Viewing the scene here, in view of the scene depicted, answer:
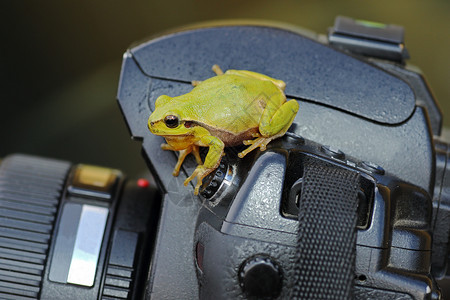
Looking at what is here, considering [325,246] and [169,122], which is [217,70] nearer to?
[169,122]

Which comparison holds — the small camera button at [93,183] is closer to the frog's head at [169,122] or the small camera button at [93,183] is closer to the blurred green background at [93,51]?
the frog's head at [169,122]

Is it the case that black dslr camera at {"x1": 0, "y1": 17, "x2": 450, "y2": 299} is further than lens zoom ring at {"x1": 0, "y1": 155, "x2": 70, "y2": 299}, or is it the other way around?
lens zoom ring at {"x1": 0, "y1": 155, "x2": 70, "y2": 299}

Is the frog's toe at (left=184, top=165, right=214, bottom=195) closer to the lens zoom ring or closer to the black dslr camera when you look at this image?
the black dslr camera

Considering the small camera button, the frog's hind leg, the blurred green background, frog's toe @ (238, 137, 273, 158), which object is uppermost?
the blurred green background

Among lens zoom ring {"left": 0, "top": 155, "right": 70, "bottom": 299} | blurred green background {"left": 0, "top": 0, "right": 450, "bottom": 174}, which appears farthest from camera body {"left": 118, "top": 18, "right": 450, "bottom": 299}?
blurred green background {"left": 0, "top": 0, "right": 450, "bottom": 174}

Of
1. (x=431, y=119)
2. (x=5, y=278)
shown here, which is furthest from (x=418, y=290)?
(x=5, y=278)

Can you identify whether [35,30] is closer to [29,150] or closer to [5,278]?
[29,150]

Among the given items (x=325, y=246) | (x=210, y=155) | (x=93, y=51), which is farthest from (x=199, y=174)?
(x=93, y=51)
